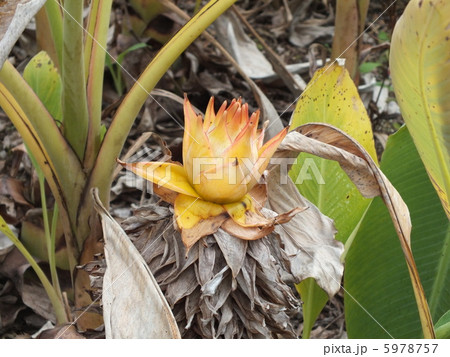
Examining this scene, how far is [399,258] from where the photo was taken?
0.78 meters

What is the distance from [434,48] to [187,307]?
288mm

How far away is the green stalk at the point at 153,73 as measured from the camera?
67 centimetres

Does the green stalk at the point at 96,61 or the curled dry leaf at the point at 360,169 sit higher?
the green stalk at the point at 96,61

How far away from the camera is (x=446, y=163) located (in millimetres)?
573

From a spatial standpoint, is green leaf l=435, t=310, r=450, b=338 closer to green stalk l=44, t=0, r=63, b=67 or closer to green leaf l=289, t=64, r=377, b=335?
green leaf l=289, t=64, r=377, b=335

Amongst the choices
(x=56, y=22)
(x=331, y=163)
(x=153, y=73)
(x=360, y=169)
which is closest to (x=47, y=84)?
(x=56, y=22)

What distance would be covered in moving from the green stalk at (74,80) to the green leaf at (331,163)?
0.85ft

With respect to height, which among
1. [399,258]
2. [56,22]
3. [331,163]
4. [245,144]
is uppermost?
[56,22]

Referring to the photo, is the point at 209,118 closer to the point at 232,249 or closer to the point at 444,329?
the point at 232,249

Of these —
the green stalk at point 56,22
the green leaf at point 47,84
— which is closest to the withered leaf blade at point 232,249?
the green stalk at point 56,22

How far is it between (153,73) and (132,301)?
28 centimetres

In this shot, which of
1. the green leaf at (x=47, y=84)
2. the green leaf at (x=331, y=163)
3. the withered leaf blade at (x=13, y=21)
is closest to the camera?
the withered leaf blade at (x=13, y=21)

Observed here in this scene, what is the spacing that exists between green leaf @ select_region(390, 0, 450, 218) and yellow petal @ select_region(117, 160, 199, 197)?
0.21 meters

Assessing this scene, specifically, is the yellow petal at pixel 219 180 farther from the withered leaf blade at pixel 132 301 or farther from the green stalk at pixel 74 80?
the green stalk at pixel 74 80
